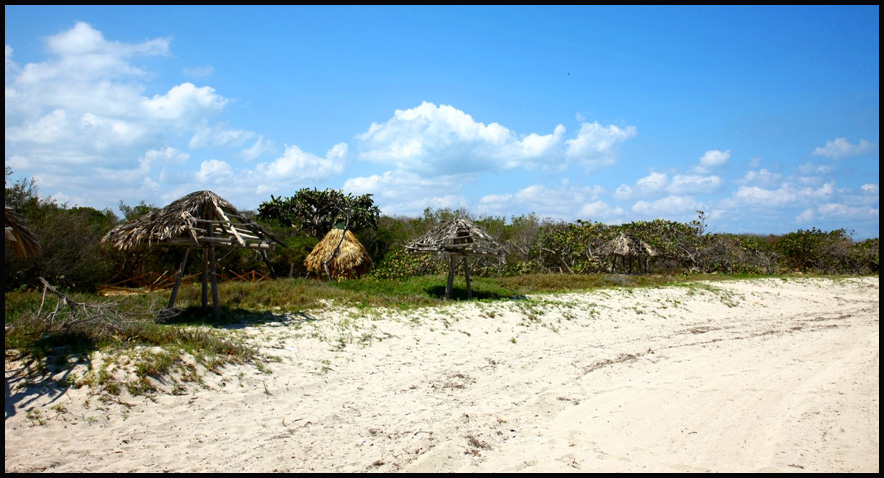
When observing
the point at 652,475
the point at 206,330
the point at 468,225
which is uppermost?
the point at 468,225

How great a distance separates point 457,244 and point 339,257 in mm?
7403

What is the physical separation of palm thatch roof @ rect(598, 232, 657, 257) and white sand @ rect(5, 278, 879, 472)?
999 centimetres

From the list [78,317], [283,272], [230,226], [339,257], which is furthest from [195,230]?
[283,272]

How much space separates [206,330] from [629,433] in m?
6.27

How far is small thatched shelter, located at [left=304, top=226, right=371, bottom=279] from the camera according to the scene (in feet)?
62.7

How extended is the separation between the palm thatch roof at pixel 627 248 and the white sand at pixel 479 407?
9.99m

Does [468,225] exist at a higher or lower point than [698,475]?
higher

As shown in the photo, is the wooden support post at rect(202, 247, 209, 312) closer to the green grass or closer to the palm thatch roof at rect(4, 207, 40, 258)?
the green grass

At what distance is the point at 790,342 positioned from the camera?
10562 mm

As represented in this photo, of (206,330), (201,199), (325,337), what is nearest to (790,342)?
(325,337)

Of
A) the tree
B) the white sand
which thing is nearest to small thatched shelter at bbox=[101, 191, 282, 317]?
the white sand

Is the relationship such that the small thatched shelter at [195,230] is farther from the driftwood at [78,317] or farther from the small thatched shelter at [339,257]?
the small thatched shelter at [339,257]

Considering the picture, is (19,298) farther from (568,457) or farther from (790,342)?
(790,342)

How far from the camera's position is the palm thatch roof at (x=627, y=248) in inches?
817
